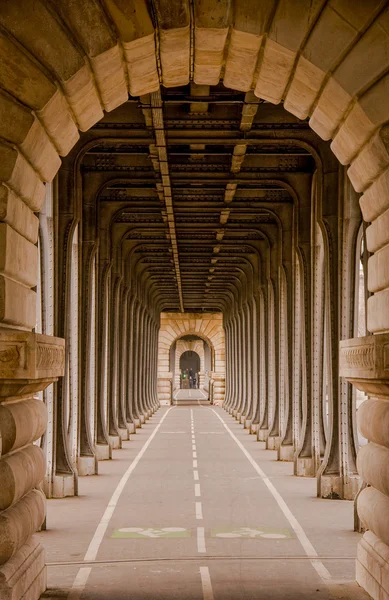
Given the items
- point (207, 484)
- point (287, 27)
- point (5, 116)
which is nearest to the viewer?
point (5, 116)

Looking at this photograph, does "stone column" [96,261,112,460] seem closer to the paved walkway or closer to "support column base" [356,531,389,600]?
the paved walkway

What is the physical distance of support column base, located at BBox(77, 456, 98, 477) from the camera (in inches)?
882

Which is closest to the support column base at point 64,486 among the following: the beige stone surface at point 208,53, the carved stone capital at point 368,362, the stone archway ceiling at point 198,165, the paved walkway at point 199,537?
the paved walkway at point 199,537

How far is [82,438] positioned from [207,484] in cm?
380

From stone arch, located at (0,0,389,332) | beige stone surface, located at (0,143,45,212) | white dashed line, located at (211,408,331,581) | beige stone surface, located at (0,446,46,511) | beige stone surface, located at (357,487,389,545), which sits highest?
stone arch, located at (0,0,389,332)

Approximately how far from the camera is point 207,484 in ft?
67.2

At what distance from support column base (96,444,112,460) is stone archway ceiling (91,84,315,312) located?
272 inches

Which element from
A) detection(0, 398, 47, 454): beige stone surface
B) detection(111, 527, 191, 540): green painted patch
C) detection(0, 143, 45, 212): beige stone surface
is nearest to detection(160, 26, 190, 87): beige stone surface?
detection(0, 143, 45, 212): beige stone surface

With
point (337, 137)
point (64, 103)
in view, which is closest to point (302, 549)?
point (337, 137)

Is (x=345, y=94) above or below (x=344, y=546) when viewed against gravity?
above

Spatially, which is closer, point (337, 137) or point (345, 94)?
point (345, 94)

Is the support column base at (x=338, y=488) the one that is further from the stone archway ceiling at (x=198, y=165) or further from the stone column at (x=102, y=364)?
the stone column at (x=102, y=364)

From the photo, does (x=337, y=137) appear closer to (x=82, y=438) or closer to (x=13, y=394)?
(x=13, y=394)

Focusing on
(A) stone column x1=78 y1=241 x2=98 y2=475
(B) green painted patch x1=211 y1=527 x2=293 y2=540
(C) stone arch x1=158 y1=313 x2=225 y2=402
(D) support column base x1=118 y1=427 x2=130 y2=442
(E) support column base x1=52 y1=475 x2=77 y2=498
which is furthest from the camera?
(C) stone arch x1=158 y1=313 x2=225 y2=402
